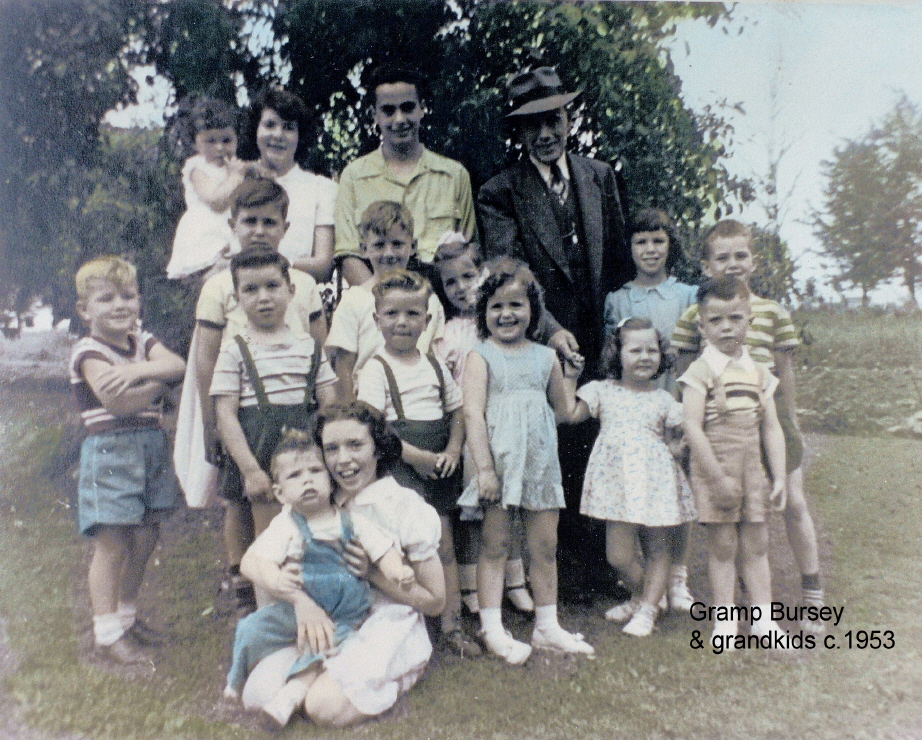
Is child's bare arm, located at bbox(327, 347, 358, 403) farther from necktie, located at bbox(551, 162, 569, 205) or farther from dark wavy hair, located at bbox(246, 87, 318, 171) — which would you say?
necktie, located at bbox(551, 162, 569, 205)

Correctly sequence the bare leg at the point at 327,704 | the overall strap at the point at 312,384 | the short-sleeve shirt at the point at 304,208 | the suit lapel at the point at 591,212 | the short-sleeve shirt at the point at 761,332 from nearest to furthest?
the bare leg at the point at 327,704 < the overall strap at the point at 312,384 < the short-sleeve shirt at the point at 304,208 < the short-sleeve shirt at the point at 761,332 < the suit lapel at the point at 591,212

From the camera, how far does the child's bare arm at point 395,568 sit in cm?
314

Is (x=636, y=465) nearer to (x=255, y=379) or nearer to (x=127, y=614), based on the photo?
(x=255, y=379)

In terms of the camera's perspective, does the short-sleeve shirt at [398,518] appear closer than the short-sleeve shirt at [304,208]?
Yes

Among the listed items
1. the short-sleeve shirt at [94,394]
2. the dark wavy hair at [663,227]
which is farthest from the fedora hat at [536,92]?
the short-sleeve shirt at [94,394]

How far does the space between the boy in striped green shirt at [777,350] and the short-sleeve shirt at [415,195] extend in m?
1.12

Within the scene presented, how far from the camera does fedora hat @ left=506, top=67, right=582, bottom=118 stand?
11.9ft

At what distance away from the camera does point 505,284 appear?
11.3ft

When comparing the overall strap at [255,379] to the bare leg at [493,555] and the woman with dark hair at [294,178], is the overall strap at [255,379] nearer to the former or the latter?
the woman with dark hair at [294,178]

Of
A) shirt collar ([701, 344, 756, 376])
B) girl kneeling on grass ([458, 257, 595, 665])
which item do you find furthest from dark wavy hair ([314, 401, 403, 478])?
shirt collar ([701, 344, 756, 376])

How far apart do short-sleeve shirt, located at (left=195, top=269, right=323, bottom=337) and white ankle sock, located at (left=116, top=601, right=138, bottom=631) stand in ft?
3.94

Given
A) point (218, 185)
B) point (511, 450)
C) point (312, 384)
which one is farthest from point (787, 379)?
point (218, 185)

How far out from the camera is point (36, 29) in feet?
11.7

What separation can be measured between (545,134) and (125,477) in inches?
92.2
